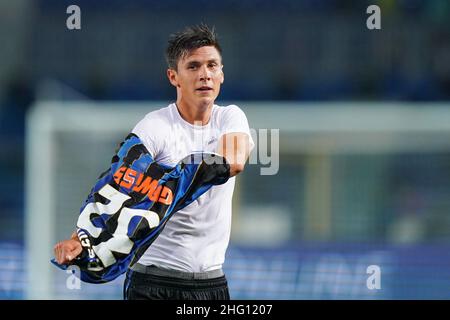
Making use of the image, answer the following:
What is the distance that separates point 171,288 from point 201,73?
707 millimetres

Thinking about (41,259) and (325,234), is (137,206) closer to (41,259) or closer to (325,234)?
(41,259)

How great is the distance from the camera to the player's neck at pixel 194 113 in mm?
3121

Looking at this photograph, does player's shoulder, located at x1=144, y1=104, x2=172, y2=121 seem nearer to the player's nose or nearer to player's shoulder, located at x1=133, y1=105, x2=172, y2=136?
player's shoulder, located at x1=133, y1=105, x2=172, y2=136

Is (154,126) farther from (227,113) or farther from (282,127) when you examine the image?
(282,127)

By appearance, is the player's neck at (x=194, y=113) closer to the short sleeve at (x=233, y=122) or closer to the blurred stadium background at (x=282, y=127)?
the short sleeve at (x=233, y=122)

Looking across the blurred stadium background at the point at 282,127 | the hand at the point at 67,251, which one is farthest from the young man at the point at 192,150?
the blurred stadium background at the point at 282,127

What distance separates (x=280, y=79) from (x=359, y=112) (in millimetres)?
1808

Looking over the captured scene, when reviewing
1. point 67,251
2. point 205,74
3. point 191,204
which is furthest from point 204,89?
point 67,251

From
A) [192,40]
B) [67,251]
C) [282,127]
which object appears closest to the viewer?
[67,251]

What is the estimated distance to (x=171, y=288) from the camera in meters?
3.17

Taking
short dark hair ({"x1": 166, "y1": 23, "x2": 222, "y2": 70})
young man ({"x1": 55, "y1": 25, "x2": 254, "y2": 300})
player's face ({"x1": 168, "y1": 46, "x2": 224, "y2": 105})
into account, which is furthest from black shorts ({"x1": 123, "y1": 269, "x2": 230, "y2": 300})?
short dark hair ({"x1": 166, "y1": 23, "x2": 222, "y2": 70})

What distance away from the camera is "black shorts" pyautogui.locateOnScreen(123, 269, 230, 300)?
10.4ft

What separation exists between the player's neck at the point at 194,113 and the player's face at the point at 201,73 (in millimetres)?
67

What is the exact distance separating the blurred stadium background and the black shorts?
2.90 m
